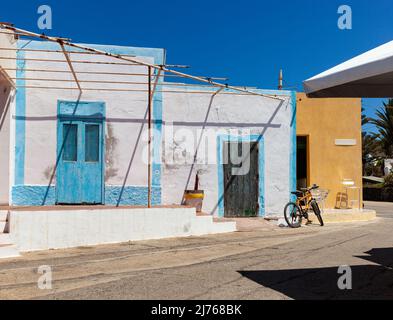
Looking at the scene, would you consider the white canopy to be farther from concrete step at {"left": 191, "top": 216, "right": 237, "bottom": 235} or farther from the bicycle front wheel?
the bicycle front wheel

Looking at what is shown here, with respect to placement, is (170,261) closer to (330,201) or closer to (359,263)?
(359,263)

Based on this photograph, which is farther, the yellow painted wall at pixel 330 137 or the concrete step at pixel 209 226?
the yellow painted wall at pixel 330 137

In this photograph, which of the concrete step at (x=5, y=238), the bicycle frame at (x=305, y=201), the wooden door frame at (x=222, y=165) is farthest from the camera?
the bicycle frame at (x=305, y=201)

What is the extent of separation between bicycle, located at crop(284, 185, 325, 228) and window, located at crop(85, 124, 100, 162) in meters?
5.31

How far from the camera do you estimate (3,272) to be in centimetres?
688

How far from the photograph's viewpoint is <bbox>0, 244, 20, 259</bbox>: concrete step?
27.0ft

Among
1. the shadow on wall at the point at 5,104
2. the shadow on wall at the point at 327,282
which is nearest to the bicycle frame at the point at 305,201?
the shadow on wall at the point at 327,282

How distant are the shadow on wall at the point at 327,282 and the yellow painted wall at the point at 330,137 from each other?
29.4 ft

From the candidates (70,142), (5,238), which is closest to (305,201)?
(70,142)

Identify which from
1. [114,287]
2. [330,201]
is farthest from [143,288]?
[330,201]

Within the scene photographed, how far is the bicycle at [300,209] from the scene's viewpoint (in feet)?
43.8

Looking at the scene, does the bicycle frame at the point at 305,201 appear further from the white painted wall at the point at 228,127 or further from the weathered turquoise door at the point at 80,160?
the weathered turquoise door at the point at 80,160

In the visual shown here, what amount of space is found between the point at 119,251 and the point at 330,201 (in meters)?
9.88

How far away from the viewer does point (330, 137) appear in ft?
54.3
